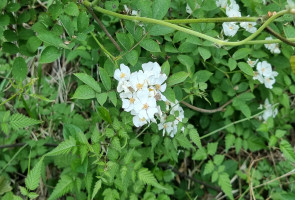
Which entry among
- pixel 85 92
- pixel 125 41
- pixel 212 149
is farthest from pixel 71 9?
pixel 212 149

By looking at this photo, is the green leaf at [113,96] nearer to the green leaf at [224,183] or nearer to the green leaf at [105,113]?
the green leaf at [105,113]

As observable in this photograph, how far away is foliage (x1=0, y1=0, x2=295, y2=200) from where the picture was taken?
1.59 metres

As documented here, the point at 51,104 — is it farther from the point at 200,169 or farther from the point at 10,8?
the point at 200,169

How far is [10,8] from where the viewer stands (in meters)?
1.73

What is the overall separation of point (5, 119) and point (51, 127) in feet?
1.98

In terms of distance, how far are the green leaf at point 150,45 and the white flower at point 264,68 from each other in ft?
2.83

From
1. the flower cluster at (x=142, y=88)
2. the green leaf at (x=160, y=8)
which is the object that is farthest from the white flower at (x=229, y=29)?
the flower cluster at (x=142, y=88)

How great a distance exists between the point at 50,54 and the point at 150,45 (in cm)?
45

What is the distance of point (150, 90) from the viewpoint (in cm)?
150

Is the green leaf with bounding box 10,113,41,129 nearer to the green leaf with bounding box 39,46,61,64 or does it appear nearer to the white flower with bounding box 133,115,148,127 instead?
the green leaf with bounding box 39,46,61,64

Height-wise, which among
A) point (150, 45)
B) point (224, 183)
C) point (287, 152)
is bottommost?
point (224, 183)

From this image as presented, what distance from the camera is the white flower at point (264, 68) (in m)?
2.16

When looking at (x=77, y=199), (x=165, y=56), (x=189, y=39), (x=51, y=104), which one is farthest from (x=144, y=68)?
(x=51, y=104)

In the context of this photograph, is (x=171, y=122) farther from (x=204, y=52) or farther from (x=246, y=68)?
(x=246, y=68)
